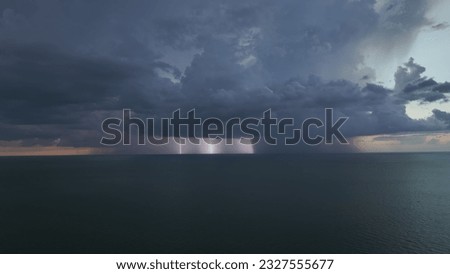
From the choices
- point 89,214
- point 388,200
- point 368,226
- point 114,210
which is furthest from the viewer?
point 388,200

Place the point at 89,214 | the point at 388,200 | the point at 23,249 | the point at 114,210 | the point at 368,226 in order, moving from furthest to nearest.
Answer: the point at 388,200 → the point at 114,210 → the point at 89,214 → the point at 368,226 → the point at 23,249

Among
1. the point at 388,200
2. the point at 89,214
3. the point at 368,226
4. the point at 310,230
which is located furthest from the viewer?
the point at 388,200

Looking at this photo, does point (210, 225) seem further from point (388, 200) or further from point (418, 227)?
point (388, 200)

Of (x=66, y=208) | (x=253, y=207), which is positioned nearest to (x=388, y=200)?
(x=253, y=207)

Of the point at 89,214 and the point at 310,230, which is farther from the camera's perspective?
the point at 89,214

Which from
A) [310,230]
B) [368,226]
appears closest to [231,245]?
[310,230]

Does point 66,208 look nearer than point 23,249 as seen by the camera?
No
